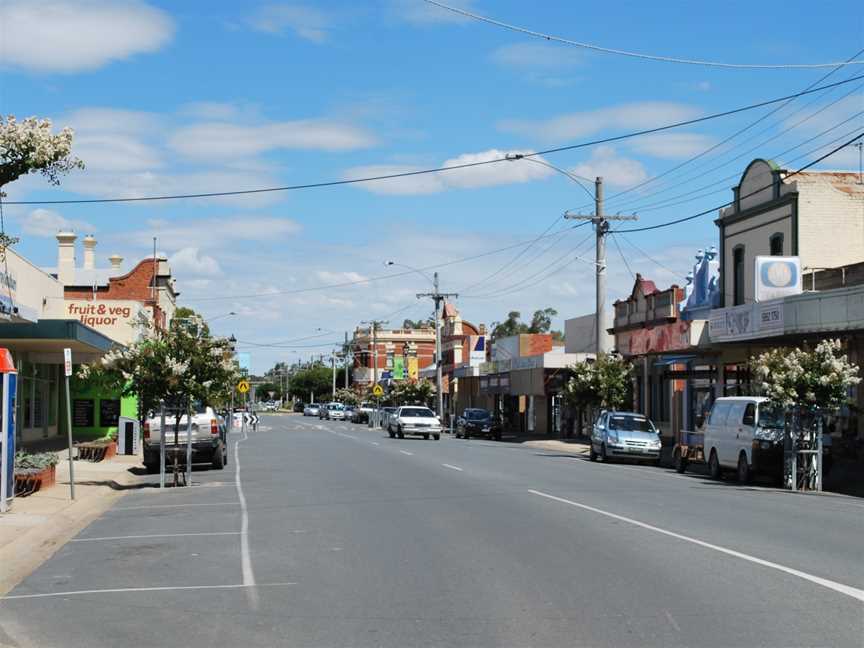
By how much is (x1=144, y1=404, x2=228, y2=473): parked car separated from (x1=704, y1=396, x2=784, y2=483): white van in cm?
1232

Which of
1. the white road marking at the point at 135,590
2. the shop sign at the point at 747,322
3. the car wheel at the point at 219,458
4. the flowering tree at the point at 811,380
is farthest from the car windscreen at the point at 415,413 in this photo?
the white road marking at the point at 135,590

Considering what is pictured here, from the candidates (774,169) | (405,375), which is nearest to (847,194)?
(774,169)

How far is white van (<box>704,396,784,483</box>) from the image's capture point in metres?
25.4

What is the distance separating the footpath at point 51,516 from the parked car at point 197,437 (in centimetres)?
82

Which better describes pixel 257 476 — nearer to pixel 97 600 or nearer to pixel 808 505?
pixel 808 505

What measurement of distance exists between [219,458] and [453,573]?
18.6m

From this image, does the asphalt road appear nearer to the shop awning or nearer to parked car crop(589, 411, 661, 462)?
the shop awning

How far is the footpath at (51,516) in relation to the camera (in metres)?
13.1

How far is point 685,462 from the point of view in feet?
102

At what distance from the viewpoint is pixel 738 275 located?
4144 cm

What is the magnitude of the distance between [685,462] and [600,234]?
A: 12151 mm

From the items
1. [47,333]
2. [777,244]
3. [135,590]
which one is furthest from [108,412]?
[135,590]

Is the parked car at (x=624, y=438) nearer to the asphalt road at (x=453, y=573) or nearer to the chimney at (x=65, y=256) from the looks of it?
the asphalt road at (x=453, y=573)

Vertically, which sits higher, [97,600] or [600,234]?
[600,234]
